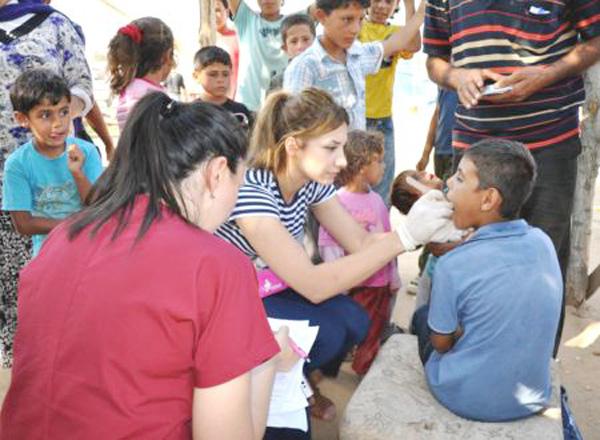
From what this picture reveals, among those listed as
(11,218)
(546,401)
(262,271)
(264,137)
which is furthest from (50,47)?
(546,401)

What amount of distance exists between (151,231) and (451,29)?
1.88 metres

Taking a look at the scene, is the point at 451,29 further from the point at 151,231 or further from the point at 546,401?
the point at 151,231

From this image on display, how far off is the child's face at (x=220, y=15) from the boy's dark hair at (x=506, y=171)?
3.62m

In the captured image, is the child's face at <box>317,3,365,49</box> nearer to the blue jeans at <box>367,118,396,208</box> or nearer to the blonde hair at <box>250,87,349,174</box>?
the blue jeans at <box>367,118,396,208</box>

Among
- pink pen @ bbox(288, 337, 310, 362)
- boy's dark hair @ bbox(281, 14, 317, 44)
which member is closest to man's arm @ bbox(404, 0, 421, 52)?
boy's dark hair @ bbox(281, 14, 317, 44)

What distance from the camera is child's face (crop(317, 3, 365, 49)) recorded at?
3.30 m

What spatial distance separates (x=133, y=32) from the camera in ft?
10.7

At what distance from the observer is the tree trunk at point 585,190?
3246 millimetres

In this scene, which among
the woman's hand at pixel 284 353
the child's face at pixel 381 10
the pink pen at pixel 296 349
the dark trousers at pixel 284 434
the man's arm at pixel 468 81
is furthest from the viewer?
the child's face at pixel 381 10

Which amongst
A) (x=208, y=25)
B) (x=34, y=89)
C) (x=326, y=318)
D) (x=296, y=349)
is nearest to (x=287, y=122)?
(x=326, y=318)

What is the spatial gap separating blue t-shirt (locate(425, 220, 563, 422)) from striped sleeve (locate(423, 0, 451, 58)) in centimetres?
113

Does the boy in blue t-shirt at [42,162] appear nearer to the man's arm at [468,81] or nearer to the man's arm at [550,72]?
the man's arm at [468,81]

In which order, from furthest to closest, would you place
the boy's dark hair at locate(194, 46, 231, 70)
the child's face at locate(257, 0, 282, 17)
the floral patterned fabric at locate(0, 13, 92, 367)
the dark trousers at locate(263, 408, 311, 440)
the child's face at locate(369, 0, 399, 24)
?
the child's face at locate(257, 0, 282, 17) → the child's face at locate(369, 0, 399, 24) → the boy's dark hair at locate(194, 46, 231, 70) → the floral patterned fabric at locate(0, 13, 92, 367) → the dark trousers at locate(263, 408, 311, 440)

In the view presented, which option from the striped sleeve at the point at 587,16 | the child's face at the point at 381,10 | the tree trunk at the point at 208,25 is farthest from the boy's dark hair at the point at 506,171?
the tree trunk at the point at 208,25
